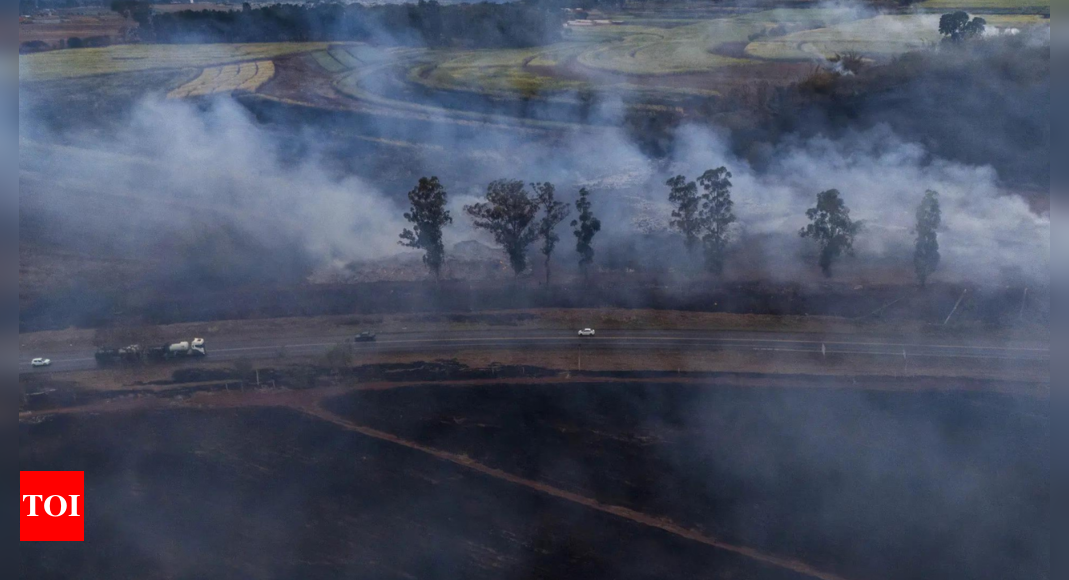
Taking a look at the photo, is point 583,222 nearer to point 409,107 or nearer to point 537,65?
point 409,107

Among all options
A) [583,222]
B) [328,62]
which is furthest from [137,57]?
[583,222]

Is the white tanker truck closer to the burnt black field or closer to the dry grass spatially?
the burnt black field

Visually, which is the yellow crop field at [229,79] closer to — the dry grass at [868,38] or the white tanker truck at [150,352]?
the white tanker truck at [150,352]

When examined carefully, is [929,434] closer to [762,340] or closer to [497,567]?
[762,340]

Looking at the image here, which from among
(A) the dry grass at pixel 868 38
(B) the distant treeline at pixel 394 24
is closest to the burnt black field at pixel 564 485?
(A) the dry grass at pixel 868 38

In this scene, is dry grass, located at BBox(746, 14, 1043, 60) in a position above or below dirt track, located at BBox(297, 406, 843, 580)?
above

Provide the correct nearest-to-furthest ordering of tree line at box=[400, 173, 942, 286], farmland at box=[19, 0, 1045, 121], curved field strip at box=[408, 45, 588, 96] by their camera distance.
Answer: tree line at box=[400, 173, 942, 286], farmland at box=[19, 0, 1045, 121], curved field strip at box=[408, 45, 588, 96]

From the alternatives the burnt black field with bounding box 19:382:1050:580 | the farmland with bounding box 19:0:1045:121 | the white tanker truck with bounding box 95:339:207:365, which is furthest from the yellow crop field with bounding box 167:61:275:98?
the burnt black field with bounding box 19:382:1050:580
